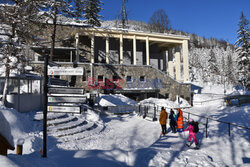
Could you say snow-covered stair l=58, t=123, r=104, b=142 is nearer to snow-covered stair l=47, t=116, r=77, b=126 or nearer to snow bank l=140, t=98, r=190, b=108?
snow-covered stair l=47, t=116, r=77, b=126

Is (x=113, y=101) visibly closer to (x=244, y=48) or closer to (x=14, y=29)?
(x=14, y=29)

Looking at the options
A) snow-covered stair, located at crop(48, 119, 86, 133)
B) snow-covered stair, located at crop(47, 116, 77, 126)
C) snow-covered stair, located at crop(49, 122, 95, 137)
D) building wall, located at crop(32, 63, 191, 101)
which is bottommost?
snow-covered stair, located at crop(49, 122, 95, 137)

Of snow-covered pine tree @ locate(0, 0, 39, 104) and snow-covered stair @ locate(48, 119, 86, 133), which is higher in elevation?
snow-covered pine tree @ locate(0, 0, 39, 104)

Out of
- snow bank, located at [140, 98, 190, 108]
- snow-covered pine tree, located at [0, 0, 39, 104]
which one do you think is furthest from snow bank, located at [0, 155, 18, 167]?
snow bank, located at [140, 98, 190, 108]

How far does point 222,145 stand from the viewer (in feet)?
27.3

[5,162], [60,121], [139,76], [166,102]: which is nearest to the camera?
[5,162]

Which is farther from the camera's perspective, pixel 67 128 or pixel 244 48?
pixel 244 48

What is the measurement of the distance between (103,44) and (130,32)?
544 cm

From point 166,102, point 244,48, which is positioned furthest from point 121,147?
point 244,48

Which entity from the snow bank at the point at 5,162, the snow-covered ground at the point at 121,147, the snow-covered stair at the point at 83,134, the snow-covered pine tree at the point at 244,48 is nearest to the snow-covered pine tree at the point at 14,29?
the snow-covered ground at the point at 121,147

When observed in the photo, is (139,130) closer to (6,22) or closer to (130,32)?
(6,22)

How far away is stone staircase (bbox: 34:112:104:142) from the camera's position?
949cm

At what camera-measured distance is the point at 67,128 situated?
10.4 meters

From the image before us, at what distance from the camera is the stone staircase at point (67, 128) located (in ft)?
31.1
